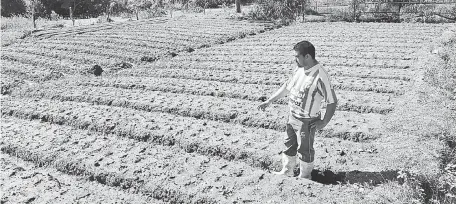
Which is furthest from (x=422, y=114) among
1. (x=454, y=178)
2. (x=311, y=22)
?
(x=311, y=22)

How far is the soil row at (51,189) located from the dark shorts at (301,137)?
1.36 meters

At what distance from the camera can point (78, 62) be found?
34.4 ft

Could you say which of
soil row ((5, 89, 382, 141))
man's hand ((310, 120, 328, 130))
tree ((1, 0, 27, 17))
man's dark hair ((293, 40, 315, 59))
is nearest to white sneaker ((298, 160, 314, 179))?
man's hand ((310, 120, 328, 130))

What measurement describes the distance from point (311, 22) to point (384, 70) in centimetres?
1199

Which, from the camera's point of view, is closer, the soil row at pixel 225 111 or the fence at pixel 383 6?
the soil row at pixel 225 111

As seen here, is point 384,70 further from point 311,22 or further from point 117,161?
point 311,22

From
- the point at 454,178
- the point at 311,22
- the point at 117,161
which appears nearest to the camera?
the point at 454,178

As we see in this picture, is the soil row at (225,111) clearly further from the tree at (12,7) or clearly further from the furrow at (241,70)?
Result: the tree at (12,7)

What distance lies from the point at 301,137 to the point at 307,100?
13.3 inches

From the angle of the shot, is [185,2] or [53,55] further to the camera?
[185,2]

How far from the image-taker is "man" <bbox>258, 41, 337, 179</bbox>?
137 inches

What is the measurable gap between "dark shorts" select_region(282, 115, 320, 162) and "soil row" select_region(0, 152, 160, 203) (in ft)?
4.47

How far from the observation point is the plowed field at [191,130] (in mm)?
3924

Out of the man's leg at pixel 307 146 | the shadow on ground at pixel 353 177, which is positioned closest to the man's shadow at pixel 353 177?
the shadow on ground at pixel 353 177
